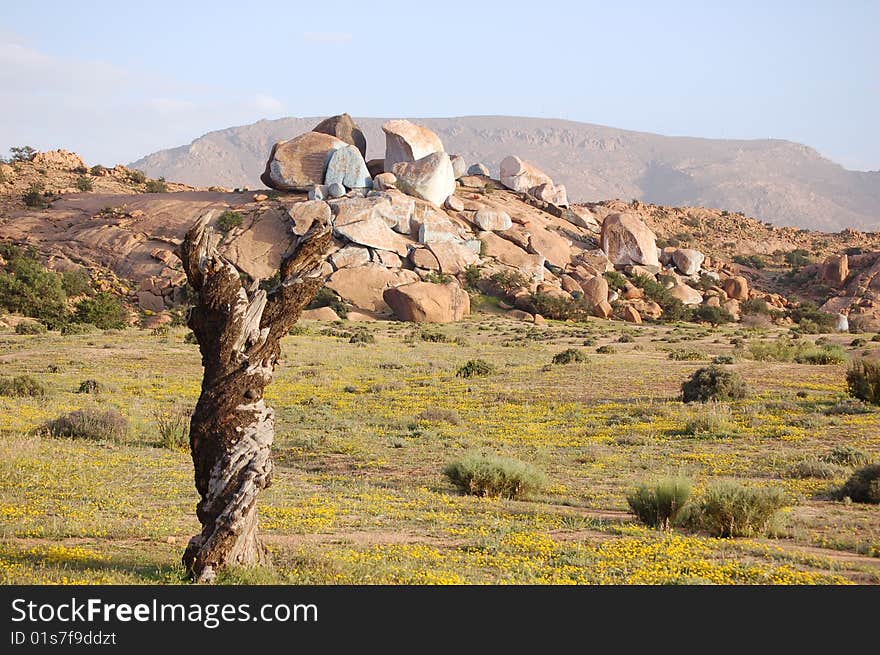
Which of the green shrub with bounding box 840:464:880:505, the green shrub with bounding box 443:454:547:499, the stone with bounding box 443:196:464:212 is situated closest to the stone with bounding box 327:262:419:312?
the stone with bounding box 443:196:464:212

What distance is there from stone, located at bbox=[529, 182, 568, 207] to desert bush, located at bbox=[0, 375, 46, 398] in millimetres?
47008

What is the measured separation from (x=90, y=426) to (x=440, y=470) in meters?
6.29

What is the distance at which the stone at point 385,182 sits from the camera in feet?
171

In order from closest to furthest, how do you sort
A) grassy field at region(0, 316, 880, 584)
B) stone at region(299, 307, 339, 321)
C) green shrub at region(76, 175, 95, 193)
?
1. grassy field at region(0, 316, 880, 584)
2. stone at region(299, 307, 339, 321)
3. green shrub at region(76, 175, 95, 193)

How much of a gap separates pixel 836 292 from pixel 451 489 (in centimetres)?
5341

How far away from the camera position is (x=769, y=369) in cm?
2442

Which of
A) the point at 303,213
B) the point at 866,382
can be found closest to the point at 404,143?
the point at 303,213

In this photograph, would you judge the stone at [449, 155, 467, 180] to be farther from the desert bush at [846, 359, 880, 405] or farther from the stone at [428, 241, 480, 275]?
the desert bush at [846, 359, 880, 405]

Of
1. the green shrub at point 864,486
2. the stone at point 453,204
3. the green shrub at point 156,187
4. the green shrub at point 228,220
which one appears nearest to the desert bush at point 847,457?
the green shrub at point 864,486

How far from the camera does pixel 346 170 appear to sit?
5169 cm

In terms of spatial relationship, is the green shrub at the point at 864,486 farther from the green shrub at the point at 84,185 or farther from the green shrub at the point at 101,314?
the green shrub at the point at 84,185

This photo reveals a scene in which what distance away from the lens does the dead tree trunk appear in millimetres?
7074

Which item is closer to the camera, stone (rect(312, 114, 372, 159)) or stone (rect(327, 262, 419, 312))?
stone (rect(327, 262, 419, 312))
